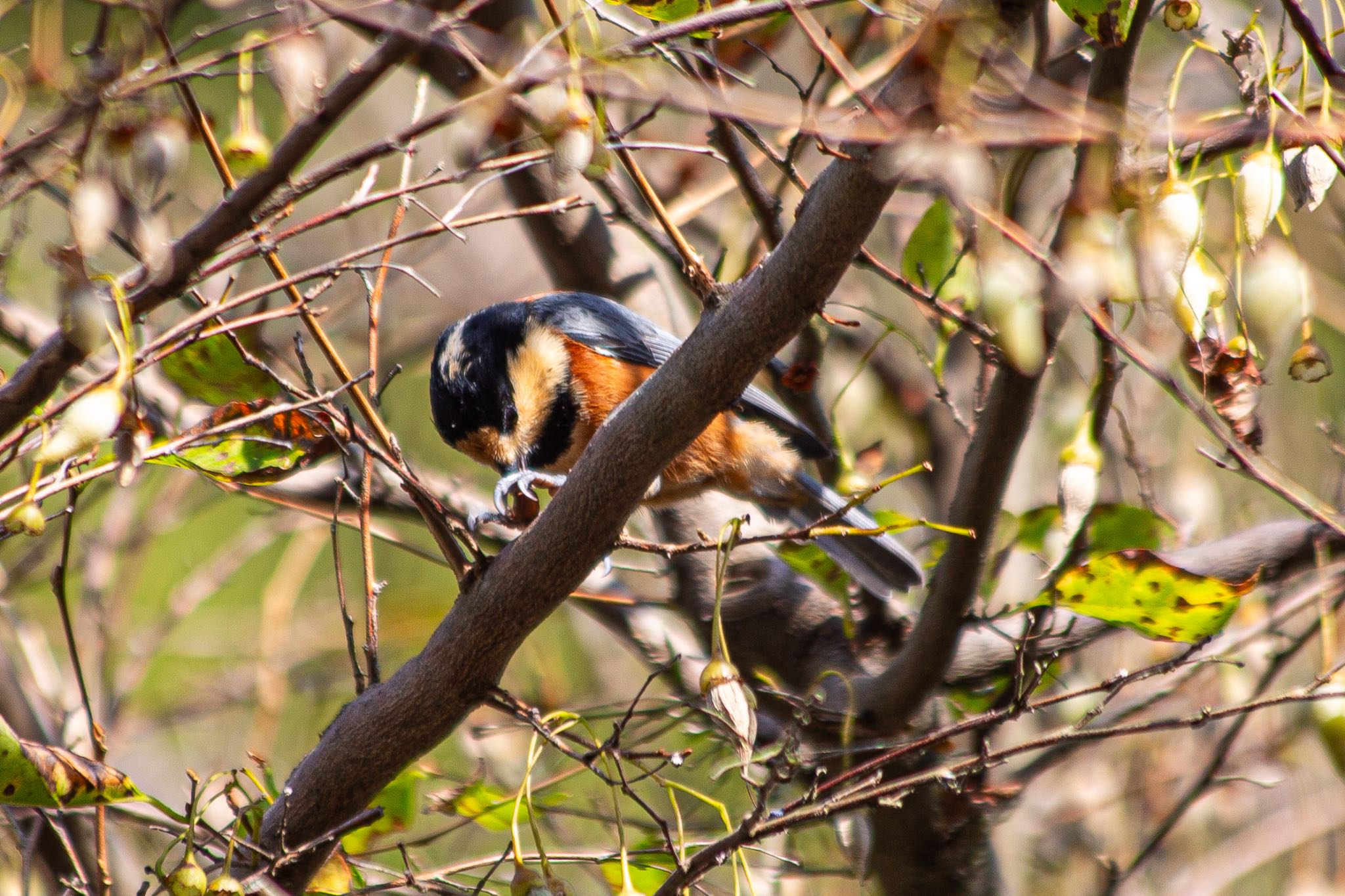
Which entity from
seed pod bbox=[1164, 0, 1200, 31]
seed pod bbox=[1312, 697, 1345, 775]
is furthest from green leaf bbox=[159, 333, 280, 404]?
seed pod bbox=[1312, 697, 1345, 775]

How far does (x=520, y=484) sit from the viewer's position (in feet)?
7.79

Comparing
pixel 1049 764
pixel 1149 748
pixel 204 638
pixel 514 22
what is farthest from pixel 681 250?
pixel 204 638

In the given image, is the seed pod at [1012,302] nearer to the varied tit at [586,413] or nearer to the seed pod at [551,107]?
the seed pod at [551,107]

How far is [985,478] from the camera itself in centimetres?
189

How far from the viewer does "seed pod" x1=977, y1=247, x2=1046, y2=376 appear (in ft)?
4.21

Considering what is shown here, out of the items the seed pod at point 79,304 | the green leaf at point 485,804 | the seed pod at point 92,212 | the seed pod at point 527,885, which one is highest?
the seed pod at point 92,212

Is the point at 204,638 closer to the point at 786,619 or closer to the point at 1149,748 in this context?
the point at 786,619

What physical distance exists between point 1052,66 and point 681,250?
4.25ft

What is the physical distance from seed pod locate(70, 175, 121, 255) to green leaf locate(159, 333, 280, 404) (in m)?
0.49

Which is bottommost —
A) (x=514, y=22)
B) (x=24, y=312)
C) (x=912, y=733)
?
(x=912, y=733)

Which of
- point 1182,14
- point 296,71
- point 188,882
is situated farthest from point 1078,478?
point 188,882

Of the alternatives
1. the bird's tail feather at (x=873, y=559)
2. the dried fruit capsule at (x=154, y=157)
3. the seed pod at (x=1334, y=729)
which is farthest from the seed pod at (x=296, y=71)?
the bird's tail feather at (x=873, y=559)

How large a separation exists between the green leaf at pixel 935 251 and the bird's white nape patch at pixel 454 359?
111 cm

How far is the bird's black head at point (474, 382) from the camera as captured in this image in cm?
267
